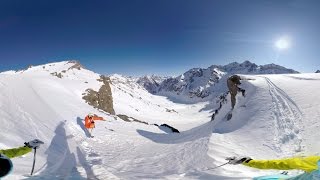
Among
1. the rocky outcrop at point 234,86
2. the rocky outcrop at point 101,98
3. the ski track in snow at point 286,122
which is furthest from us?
the rocky outcrop at point 101,98

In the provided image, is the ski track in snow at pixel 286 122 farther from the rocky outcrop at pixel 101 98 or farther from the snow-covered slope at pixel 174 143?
the rocky outcrop at pixel 101 98

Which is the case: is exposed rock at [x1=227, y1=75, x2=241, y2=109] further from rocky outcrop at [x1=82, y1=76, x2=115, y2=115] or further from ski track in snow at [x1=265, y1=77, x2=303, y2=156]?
rocky outcrop at [x1=82, y1=76, x2=115, y2=115]

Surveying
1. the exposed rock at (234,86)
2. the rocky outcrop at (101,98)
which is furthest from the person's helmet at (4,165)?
the rocky outcrop at (101,98)

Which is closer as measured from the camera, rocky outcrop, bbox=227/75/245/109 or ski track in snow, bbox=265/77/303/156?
ski track in snow, bbox=265/77/303/156

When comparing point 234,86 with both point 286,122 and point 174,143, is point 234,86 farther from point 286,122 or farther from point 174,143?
point 286,122

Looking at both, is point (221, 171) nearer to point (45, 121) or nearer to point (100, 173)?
point (100, 173)

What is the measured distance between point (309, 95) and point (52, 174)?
676 inches

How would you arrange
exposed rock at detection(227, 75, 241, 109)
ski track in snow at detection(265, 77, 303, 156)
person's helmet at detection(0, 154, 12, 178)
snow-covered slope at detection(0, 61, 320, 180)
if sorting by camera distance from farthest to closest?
exposed rock at detection(227, 75, 241, 109)
ski track in snow at detection(265, 77, 303, 156)
snow-covered slope at detection(0, 61, 320, 180)
person's helmet at detection(0, 154, 12, 178)

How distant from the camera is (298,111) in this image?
21500mm

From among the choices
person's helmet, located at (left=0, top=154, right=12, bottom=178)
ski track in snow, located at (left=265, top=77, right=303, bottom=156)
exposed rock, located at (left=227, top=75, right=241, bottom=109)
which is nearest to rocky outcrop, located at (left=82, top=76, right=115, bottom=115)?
exposed rock, located at (left=227, top=75, right=241, bottom=109)

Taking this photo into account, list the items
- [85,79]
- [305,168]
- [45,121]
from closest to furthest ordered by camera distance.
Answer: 1. [305,168]
2. [45,121]
3. [85,79]

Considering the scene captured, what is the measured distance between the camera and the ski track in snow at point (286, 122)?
18562mm

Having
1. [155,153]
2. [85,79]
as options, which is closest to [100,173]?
[155,153]

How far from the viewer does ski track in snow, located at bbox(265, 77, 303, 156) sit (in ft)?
60.9
